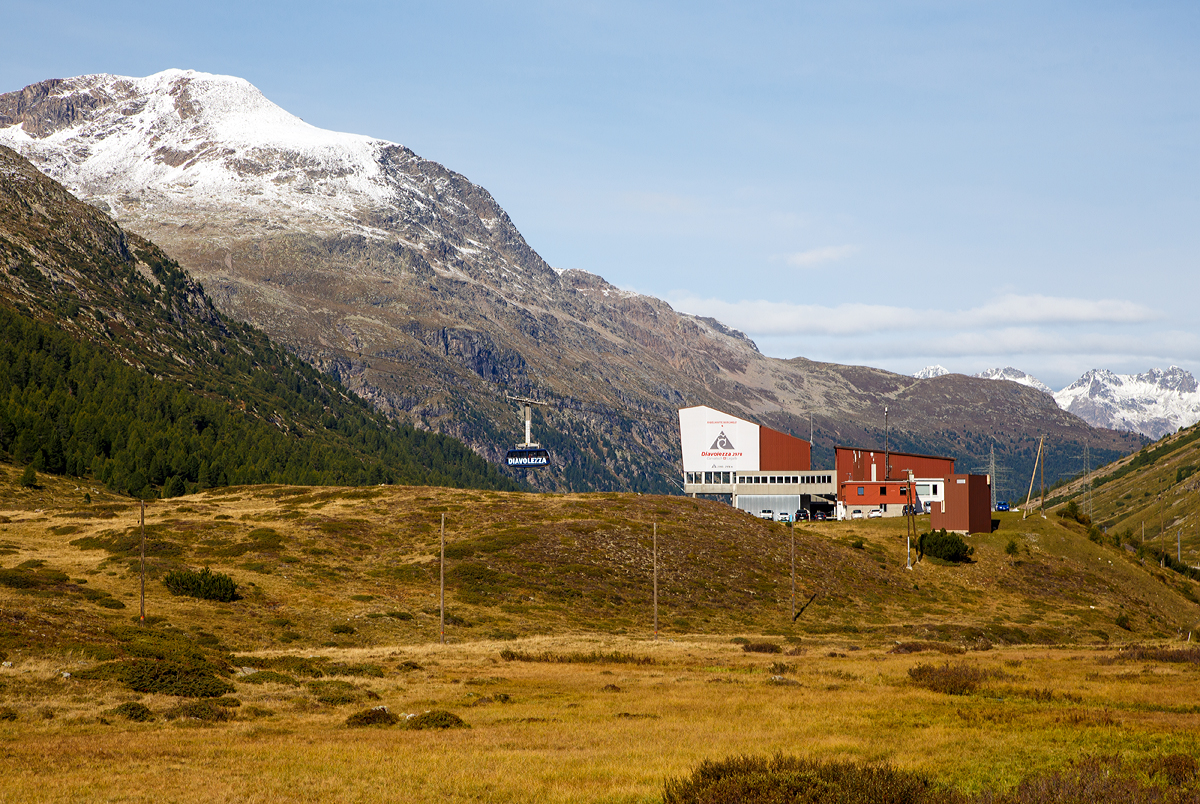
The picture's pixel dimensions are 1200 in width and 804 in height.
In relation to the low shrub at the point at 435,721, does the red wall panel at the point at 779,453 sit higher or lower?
higher

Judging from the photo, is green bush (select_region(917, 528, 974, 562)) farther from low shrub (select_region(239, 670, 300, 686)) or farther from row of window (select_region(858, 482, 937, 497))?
low shrub (select_region(239, 670, 300, 686))

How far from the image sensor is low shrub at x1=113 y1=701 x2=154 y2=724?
37.3 metres

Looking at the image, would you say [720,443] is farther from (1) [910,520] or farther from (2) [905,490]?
(1) [910,520]

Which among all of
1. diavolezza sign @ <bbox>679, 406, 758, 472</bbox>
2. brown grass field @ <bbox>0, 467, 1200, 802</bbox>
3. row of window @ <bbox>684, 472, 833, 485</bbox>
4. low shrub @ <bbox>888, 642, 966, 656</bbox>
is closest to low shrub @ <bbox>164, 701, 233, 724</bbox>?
brown grass field @ <bbox>0, 467, 1200, 802</bbox>

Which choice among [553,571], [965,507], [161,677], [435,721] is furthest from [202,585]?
[965,507]

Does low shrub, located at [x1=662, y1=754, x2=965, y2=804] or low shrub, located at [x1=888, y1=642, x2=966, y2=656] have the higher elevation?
low shrub, located at [x1=662, y1=754, x2=965, y2=804]

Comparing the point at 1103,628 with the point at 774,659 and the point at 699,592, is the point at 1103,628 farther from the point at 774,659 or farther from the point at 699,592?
the point at 774,659

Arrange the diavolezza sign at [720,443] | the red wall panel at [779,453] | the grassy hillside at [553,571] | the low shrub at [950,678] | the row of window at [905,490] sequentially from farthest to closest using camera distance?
1. the diavolezza sign at [720,443]
2. the red wall panel at [779,453]
3. the row of window at [905,490]
4. the grassy hillside at [553,571]
5. the low shrub at [950,678]

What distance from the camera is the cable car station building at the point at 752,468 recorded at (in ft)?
604

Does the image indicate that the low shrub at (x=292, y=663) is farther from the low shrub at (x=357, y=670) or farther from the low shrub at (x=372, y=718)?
the low shrub at (x=372, y=718)

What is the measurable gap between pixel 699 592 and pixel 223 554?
167 feet

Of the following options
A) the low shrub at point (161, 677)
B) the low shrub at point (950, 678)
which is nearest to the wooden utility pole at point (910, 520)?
the low shrub at point (950, 678)

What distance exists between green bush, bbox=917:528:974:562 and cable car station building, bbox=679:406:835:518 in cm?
4885

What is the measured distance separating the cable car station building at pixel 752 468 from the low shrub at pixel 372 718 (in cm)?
14879
